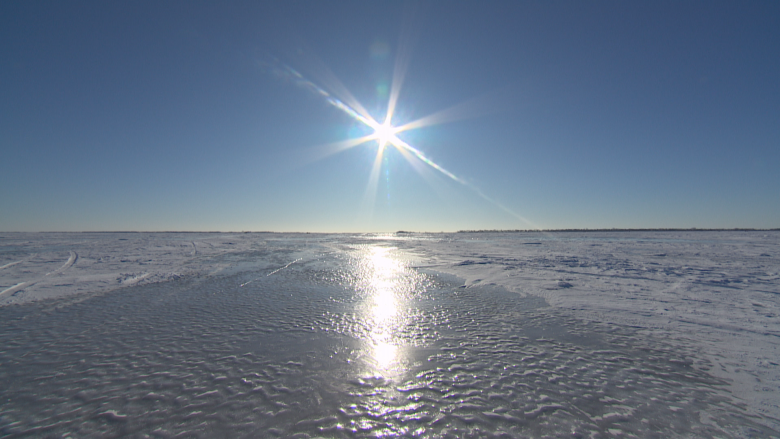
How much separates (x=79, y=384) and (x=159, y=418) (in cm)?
151

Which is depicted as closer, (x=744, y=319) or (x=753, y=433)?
(x=753, y=433)

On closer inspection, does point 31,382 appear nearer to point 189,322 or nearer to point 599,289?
point 189,322

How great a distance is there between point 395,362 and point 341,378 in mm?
805

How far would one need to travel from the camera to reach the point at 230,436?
281cm

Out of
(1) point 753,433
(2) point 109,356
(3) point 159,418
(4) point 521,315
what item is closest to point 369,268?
(4) point 521,315

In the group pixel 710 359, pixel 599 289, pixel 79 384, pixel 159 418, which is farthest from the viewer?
pixel 599 289

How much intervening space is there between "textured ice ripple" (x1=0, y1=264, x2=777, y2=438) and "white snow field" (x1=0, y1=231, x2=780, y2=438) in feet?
0.07

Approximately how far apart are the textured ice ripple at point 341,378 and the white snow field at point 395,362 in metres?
0.02

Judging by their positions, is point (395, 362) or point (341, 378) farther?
point (395, 362)

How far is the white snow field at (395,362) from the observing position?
9.86 feet

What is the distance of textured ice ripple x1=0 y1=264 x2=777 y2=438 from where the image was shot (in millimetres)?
2957

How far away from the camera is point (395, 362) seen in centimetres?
429

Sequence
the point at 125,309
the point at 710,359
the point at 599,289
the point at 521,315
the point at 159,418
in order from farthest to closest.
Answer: the point at 599,289
the point at 125,309
the point at 521,315
the point at 710,359
the point at 159,418

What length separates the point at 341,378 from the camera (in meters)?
3.84
